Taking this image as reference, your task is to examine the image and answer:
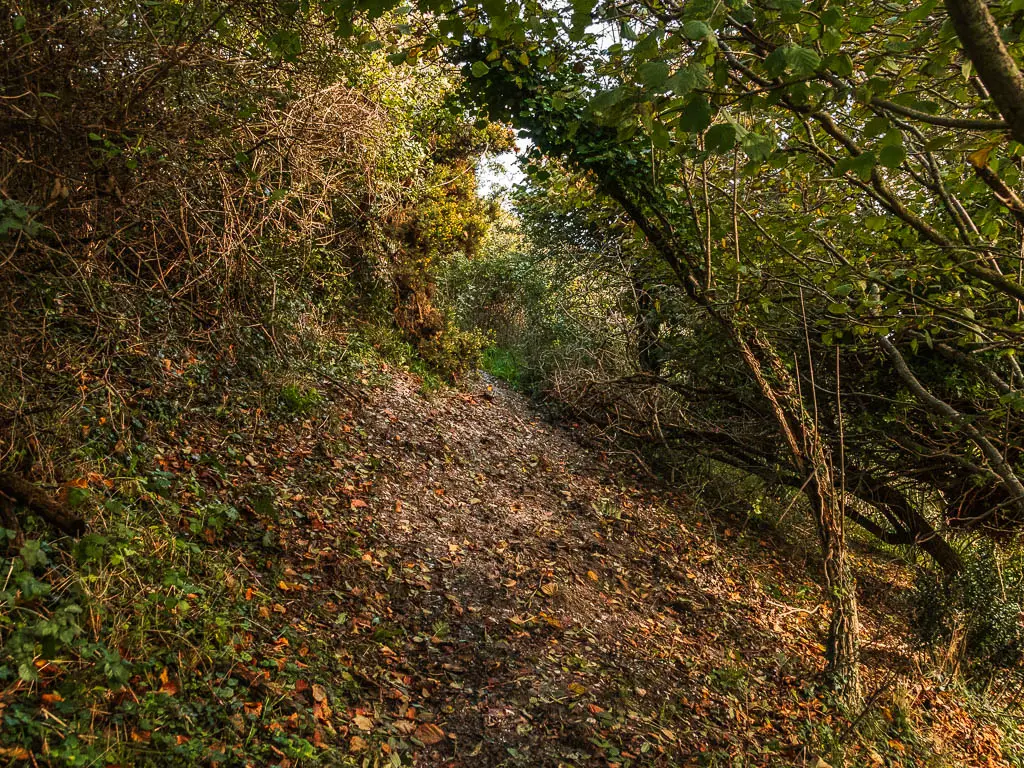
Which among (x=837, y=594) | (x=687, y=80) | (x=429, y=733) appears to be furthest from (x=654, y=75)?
(x=837, y=594)

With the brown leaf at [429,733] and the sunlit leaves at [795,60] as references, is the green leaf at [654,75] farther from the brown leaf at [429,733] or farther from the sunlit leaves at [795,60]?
the brown leaf at [429,733]

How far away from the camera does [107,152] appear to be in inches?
133

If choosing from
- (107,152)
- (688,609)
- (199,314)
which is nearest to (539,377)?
(688,609)

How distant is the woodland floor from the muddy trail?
2cm

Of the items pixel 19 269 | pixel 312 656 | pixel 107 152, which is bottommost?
pixel 312 656

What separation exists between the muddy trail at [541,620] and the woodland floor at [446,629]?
0.02 meters

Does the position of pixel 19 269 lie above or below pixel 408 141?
below

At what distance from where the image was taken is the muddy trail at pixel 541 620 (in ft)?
12.8

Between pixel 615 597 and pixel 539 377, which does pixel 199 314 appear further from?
pixel 539 377

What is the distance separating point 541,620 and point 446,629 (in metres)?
0.94

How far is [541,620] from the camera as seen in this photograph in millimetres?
5168

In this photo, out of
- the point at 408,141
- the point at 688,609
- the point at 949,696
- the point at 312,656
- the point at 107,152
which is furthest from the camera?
the point at 408,141

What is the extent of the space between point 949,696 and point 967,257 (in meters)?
4.52

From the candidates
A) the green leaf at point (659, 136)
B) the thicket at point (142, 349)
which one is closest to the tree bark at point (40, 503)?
the thicket at point (142, 349)
